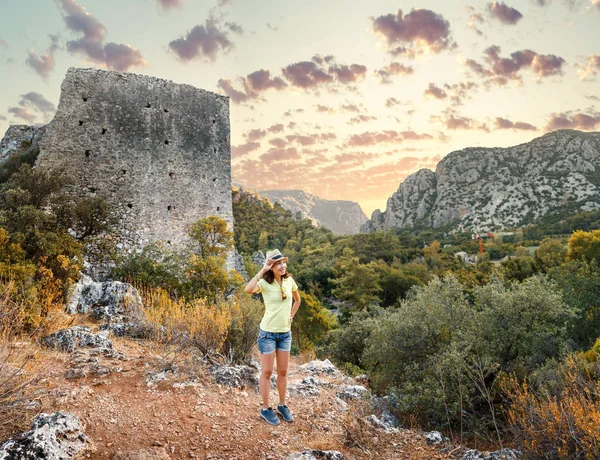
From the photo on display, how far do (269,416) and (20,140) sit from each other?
13.7 metres

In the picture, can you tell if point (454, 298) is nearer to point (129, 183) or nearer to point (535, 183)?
point (129, 183)

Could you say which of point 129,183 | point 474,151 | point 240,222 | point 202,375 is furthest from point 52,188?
point 474,151

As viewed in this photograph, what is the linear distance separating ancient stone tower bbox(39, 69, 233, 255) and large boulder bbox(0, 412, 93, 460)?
9380 mm

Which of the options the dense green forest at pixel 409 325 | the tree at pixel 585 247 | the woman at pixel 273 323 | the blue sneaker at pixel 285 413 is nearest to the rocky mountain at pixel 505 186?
the tree at pixel 585 247

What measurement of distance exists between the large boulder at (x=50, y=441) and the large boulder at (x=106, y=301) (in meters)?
3.96

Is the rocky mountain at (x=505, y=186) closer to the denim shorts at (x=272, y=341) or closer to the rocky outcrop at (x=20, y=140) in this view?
the rocky outcrop at (x=20, y=140)

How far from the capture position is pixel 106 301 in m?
7.39

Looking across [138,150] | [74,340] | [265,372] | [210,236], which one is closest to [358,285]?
[210,236]

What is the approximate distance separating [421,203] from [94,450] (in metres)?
77.1

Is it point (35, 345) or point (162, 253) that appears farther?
point (162, 253)

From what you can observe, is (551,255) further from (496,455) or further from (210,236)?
(496,455)

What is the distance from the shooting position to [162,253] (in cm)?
1130

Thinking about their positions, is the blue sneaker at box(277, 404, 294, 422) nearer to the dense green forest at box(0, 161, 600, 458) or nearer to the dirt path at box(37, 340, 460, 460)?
the dirt path at box(37, 340, 460, 460)

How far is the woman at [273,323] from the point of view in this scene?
3.65m
